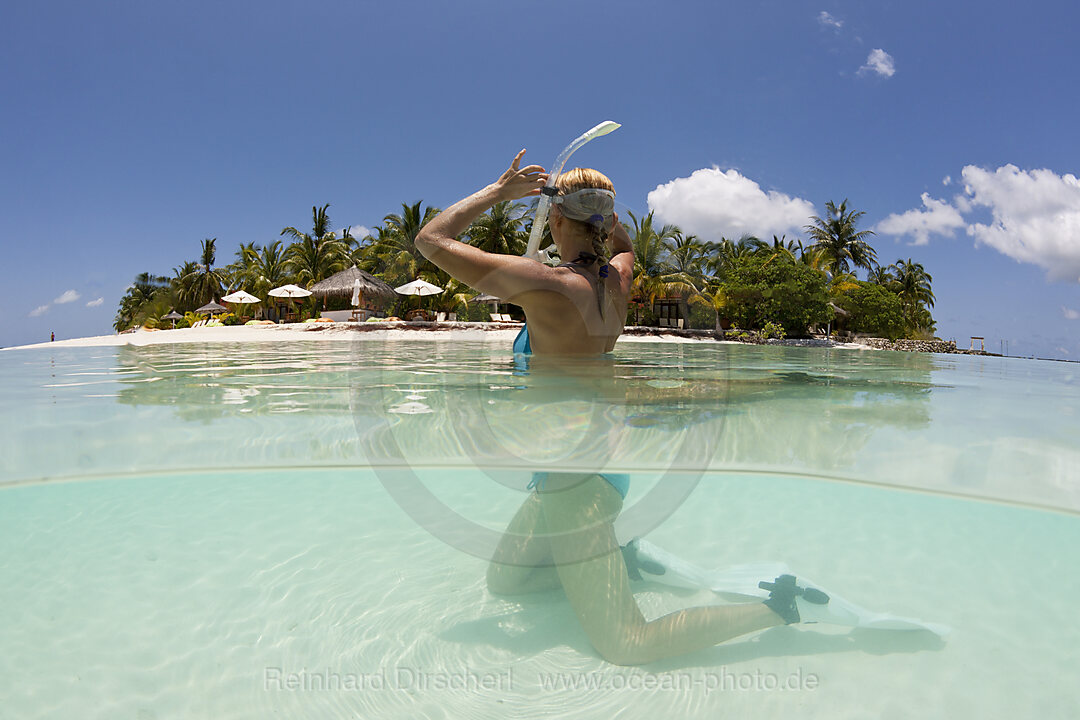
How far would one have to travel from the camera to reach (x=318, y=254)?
42875 mm

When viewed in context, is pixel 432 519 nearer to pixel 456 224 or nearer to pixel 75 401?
pixel 456 224

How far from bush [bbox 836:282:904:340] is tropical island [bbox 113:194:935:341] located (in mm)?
70

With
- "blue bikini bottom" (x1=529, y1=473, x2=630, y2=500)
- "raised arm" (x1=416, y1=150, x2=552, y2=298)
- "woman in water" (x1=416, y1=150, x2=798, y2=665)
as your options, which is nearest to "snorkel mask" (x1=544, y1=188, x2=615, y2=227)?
"woman in water" (x1=416, y1=150, x2=798, y2=665)

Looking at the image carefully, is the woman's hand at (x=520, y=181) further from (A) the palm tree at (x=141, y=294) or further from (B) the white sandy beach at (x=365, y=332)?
(A) the palm tree at (x=141, y=294)

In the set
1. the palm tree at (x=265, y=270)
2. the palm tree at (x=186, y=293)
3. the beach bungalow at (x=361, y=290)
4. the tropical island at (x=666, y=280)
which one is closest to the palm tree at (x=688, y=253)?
the tropical island at (x=666, y=280)

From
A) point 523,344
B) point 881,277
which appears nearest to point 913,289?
point 881,277

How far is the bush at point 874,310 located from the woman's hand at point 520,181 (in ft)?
131

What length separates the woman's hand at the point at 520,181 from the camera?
7.55ft

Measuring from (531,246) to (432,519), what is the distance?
146 centimetres

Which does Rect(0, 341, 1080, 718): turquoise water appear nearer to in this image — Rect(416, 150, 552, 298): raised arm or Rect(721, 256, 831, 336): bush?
Rect(416, 150, 552, 298): raised arm

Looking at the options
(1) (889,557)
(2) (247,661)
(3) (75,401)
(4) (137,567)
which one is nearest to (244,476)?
(4) (137,567)

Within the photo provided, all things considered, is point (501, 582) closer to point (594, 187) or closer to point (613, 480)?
point (613, 480)

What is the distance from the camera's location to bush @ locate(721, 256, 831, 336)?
1221 inches

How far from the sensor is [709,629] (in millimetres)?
1818
